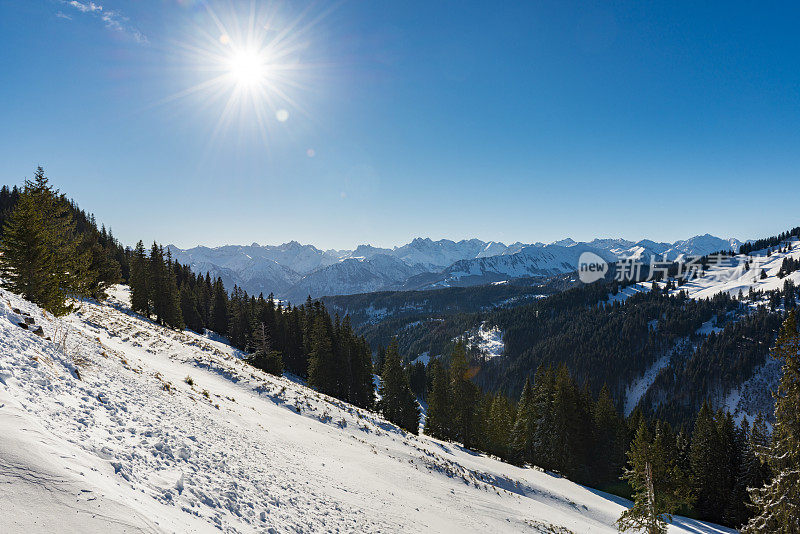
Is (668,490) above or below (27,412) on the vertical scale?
below

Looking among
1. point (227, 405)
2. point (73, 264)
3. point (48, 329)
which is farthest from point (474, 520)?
point (73, 264)

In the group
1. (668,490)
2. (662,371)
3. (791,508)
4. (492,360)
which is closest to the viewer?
(791,508)

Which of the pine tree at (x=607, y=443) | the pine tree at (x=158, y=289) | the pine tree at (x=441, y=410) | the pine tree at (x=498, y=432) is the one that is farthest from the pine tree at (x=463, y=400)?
the pine tree at (x=158, y=289)

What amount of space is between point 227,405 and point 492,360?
18648 cm

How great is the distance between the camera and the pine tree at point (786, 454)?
511 inches

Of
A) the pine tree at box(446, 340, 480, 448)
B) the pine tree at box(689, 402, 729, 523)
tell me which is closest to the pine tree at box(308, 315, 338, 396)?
the pine tree at box(446, 340, 480, 448)

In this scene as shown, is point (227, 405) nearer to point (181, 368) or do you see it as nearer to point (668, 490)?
point (181, 368)

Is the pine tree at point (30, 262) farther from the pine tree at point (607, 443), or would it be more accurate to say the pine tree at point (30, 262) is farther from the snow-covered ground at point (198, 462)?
the pine tree at point (607, 443)

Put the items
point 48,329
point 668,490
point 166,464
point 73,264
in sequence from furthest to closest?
point 668,490, point 73,264, point 48,329, point 166,464

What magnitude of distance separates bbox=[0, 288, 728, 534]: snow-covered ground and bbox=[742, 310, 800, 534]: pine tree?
380 inches

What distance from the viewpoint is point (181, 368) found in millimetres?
24672

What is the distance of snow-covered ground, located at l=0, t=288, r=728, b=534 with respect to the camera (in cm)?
563

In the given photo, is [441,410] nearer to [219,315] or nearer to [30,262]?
[30,262]

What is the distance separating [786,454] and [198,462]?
2130 cm
